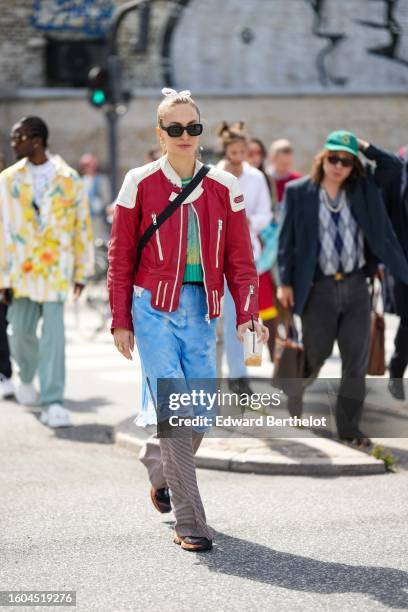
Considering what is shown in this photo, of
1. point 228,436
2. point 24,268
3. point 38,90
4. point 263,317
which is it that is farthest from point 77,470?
point 38,90

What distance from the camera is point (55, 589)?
5.08m

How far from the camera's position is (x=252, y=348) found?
223 inches

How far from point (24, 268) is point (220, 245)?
3537 millimetres

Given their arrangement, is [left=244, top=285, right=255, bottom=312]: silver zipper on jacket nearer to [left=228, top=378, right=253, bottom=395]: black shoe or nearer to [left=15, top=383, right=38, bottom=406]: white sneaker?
[left=228, top=378, right=253, bottom=395]: black shoe

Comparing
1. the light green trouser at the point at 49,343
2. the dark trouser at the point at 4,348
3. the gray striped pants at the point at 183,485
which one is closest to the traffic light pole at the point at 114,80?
the dark trouser at the point at 4,348

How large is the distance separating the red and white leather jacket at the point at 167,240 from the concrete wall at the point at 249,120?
2345cm

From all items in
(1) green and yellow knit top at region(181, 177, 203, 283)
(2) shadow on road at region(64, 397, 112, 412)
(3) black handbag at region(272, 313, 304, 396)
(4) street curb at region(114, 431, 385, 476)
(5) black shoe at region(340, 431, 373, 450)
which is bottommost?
(2) shadow on road at region(64, 397, 112, 412)

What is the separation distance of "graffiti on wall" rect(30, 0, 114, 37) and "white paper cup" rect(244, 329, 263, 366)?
89.3ft

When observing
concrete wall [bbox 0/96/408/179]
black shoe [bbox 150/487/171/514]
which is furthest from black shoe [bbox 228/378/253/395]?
concrete wall [bbox 0/96/408/179]

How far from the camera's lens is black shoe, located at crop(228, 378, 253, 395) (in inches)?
357

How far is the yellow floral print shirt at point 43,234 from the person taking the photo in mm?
9000

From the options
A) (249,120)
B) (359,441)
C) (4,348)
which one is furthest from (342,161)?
(249,120)

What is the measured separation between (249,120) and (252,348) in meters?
26.5

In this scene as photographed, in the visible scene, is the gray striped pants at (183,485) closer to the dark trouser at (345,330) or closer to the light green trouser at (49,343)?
the dark trouser at (345,330)
